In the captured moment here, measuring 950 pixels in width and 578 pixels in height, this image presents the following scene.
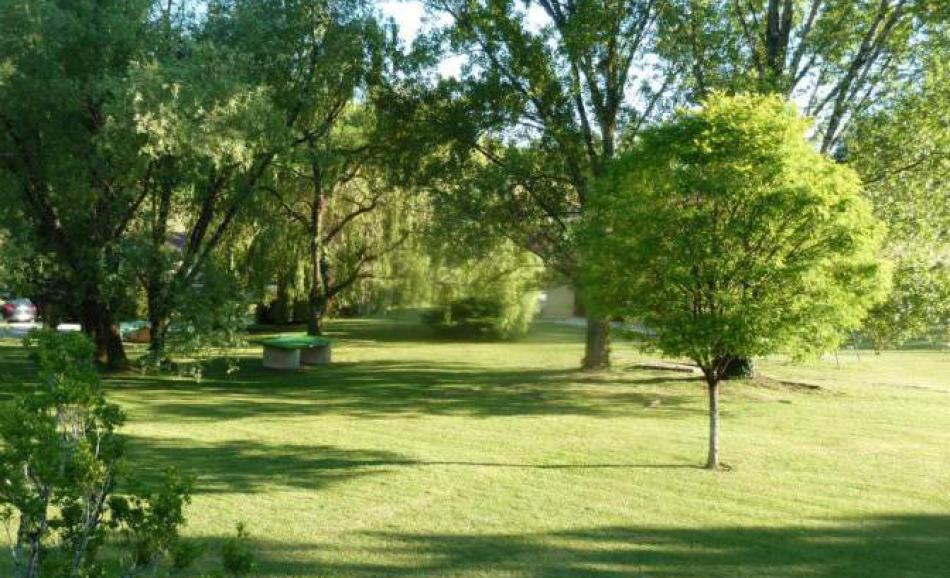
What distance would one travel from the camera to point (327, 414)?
54.7ft

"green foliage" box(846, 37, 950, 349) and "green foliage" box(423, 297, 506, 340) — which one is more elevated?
"green foliage" box(846, 37, 950, 349)

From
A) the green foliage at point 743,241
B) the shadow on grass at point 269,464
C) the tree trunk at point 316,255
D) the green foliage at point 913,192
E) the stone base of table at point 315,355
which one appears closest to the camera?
the shadow on grass at point 269,464

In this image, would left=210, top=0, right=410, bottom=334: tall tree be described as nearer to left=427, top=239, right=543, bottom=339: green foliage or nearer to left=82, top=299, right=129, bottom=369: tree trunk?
left=427, top=239, right=543, bottom=339: green foliage

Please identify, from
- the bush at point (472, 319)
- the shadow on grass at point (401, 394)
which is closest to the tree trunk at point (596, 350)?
the shadow on grass at point (401, 394)

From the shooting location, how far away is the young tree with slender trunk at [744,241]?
1123 cm

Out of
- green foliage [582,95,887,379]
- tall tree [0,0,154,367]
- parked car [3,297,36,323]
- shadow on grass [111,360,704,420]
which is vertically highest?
tall tree [0,0,154,367]

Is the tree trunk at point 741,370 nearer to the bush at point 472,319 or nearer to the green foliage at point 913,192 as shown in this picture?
the green foliage at point 913,192

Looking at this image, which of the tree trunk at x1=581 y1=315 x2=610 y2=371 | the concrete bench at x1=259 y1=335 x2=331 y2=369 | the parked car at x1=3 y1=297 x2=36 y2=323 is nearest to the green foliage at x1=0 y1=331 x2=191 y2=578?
the concrete bench at x1=259 y1=335 x2=331 y2=369

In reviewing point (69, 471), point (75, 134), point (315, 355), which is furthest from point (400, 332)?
point (69, 471)

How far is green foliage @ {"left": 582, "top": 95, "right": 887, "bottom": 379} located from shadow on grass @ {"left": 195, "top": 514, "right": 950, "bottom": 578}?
309 centimetres

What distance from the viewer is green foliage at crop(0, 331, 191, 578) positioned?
4207 millimetres

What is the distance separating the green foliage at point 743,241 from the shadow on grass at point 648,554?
122 inches

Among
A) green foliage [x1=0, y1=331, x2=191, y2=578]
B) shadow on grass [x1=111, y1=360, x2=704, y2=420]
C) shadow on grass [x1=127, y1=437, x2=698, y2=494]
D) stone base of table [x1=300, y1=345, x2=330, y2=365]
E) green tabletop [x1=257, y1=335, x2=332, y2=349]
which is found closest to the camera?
green foliage [x1=0, y1=331, x2=191, y2=578]

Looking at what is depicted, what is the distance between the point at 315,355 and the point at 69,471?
76.3 ft
